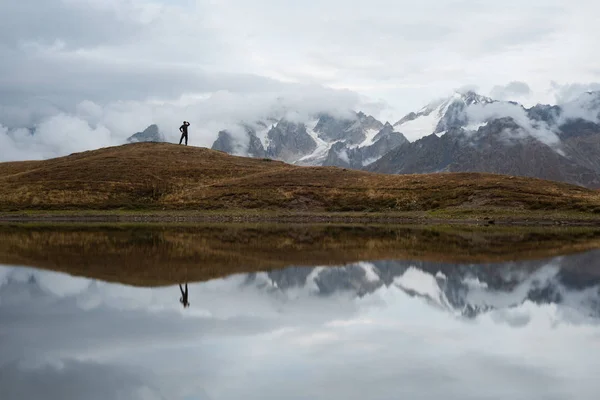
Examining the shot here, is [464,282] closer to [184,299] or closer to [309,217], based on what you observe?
[184,299]

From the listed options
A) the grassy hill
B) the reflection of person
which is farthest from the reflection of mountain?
the grassy hill

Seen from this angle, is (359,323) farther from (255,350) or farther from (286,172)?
(286,172)

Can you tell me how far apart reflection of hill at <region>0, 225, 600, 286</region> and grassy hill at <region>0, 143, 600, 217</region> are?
4534cm

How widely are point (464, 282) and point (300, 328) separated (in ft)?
41.6

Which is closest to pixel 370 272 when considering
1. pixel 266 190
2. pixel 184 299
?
pixel 184 299

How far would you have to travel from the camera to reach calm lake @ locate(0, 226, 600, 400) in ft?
53.2

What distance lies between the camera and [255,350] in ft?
63.7

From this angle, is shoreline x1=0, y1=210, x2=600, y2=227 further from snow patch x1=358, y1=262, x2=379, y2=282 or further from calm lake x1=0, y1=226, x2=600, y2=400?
snow patch x1=358, y1=262, x2=379, y2=282

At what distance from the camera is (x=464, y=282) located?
32.5 meters

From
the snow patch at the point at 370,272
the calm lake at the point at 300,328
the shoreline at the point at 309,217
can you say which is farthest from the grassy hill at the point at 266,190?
the calm lake at the point at 300,328

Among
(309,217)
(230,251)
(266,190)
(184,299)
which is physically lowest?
(309,217)

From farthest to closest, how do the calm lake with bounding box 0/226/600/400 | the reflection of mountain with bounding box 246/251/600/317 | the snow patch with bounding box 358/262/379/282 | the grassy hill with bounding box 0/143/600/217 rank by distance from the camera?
the grassy hill with bounding box 0/143/600/217 → the snow patch with bounding box 358/262/379/282 → the reflection of mountain with bounding box 246/251/600/317 → the calm lake with bounding box 0/226/600/400

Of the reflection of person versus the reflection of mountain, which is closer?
the reflection of person

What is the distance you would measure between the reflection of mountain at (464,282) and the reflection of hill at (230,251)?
1970mm
